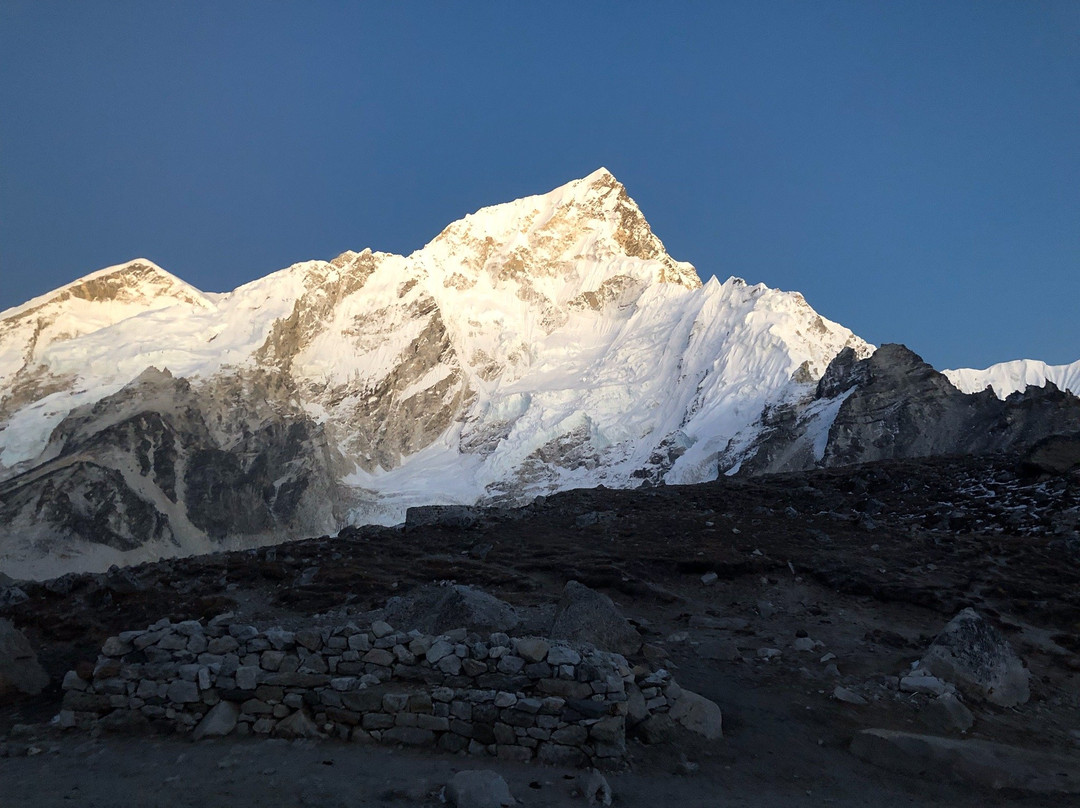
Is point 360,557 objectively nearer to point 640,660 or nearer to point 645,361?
point 640,660

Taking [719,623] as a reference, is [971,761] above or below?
below

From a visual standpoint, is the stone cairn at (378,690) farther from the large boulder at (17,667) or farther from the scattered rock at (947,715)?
the scattered rock at (947,715)

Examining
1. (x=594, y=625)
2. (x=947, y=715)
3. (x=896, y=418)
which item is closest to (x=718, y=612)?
(x=594, y=625)

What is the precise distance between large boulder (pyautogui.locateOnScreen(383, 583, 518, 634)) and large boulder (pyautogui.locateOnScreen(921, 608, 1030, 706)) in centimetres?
698

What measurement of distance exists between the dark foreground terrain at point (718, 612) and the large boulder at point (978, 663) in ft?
1.19

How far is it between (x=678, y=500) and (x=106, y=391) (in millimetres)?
161606

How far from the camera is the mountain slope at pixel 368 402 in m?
128

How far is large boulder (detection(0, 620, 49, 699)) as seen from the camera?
11805 mm

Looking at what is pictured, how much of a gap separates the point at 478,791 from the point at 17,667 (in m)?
8.46

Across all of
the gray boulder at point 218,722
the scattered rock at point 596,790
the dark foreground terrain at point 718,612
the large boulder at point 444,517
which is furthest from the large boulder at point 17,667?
the large boulder at point 444,517

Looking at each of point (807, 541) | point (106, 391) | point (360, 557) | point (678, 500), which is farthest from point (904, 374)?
point (106, 391)

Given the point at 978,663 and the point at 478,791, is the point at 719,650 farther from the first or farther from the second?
the point at 478,791

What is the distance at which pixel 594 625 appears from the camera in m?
12.8

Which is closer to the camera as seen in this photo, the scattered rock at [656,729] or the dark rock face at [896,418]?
the scattered rock at [656,729]
